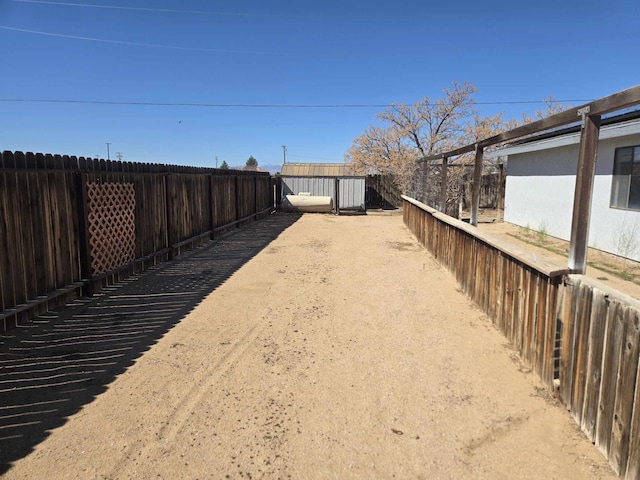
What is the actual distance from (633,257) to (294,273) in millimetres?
7018

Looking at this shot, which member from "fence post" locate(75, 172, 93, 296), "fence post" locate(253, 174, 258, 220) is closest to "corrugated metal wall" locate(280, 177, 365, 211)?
"fence post" locate(253, 174, 258, 220)

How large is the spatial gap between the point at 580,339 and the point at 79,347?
4.26 m

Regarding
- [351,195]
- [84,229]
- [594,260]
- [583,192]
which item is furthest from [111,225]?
[351,195]

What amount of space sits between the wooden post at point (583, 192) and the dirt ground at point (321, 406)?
1.11 metres

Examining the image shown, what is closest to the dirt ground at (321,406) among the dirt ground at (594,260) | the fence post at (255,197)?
the dirt ground at (594,260)

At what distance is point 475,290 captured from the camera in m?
5.67

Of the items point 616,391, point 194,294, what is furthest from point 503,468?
point 194,294

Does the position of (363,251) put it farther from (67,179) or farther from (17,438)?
(17,438)

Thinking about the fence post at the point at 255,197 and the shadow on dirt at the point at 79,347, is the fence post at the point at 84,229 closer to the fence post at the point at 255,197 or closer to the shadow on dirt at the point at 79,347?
the shadow on dirt at the point at 79,347

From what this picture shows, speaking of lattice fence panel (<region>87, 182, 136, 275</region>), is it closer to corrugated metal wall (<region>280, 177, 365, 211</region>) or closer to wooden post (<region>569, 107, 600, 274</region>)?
wooden post (<region>569, 107, 600, 274</region>)

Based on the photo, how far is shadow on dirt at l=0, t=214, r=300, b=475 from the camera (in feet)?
9.37

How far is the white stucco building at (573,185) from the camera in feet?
28.1

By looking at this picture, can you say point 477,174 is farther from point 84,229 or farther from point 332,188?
point 332,188

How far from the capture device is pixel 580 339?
2811mm
